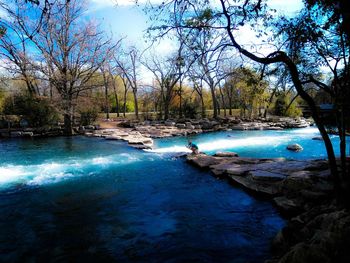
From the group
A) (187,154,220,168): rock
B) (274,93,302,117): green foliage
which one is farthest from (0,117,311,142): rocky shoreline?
(187,154,220,168): rock

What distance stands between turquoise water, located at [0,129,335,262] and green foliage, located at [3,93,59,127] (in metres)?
11.0

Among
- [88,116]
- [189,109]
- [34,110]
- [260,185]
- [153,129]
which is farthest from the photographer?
[189,109]

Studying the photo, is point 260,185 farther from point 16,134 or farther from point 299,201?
point 16,134

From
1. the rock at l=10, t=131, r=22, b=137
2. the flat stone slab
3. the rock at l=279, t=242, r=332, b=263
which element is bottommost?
the flat stone slab

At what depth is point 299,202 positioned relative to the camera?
18.5 ft

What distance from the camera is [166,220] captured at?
5.44 meters

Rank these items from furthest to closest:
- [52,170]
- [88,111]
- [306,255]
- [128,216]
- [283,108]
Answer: [283,108] → [88,111] → [52,170] → [128,216] → [306,255]

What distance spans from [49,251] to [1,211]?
2.58 metres

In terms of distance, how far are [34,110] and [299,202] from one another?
2010 centimetres

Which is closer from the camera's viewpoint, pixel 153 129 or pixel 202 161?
pixel 202 161

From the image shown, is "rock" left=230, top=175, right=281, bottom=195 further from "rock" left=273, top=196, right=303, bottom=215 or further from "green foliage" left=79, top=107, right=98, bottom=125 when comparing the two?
"green foliage" left=79, top=107, right=98, bottom=125

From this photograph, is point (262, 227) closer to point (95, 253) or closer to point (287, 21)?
point (95, 253)

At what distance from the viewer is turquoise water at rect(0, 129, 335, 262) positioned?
4.26 metres

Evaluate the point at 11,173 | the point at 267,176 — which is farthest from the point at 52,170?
the point at 267,176
